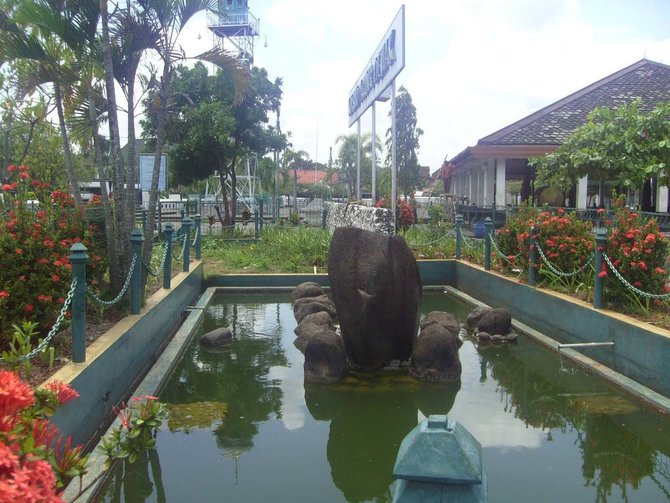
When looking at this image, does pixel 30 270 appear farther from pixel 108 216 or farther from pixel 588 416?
pixel 588 416

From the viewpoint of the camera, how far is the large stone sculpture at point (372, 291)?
22.3ft

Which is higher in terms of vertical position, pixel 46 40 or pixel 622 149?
pixel 46 40

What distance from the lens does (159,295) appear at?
8883 mm

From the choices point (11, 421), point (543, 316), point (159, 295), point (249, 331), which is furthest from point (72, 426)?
point (543, 316)

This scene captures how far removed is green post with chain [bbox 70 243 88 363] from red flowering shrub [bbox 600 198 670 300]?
5390mm

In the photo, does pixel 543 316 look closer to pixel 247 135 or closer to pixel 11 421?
pixel 11 421

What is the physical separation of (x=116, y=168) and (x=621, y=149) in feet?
25.7

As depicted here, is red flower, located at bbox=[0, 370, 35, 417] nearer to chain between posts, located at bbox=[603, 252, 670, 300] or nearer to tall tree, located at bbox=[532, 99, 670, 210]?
chain between posts, located at bbox=[603, 252, 670, 300]

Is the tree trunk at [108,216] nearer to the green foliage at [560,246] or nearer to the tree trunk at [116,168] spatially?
the tree trunk at [116,168]

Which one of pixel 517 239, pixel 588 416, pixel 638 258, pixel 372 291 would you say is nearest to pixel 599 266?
pixel 638 258

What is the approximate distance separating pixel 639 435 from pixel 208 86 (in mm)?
19067

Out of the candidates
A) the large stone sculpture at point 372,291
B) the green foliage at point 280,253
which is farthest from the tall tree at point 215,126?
the large stone sculpture at point 372,291

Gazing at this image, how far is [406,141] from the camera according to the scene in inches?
1549

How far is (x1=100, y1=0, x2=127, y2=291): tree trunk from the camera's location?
711 cm
